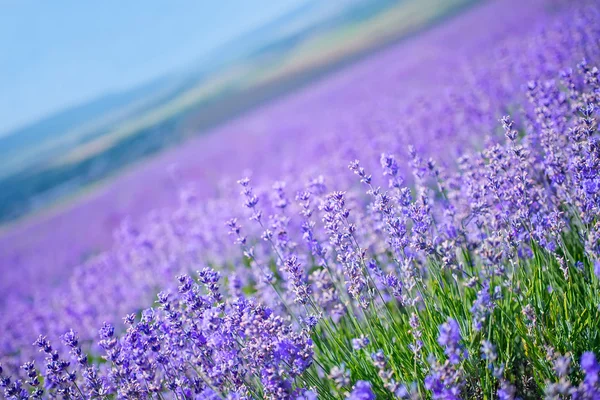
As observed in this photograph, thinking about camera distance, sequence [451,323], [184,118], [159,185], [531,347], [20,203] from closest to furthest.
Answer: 1. [451,323]
2. [531,347]
3. [159,185]
4. [20,203]
5. [184,118]

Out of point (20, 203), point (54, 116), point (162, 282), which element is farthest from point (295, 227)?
point (54, 116)

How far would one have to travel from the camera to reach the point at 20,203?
40.4m

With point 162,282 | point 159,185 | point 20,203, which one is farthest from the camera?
point 20,203

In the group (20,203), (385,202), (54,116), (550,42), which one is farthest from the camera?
(54,116)

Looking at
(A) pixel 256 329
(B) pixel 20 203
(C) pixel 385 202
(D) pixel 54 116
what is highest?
(D) pixel 54 116

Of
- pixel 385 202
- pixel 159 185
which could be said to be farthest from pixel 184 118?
pixel 385 202

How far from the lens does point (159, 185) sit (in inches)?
682

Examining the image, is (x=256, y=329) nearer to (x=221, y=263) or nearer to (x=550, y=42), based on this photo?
Result: (x=221, y=263)

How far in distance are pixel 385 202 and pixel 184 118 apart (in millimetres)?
47125

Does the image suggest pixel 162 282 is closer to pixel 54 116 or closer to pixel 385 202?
pixel 385 202

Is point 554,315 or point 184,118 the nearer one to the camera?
point 554,315

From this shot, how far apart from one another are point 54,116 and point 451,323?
159 m

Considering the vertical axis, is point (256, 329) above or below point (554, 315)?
above

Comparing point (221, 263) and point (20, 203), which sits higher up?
point (20, 203)
